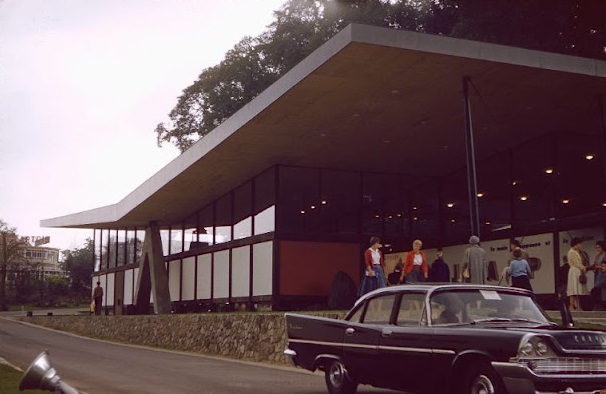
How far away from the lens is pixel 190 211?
110 feet

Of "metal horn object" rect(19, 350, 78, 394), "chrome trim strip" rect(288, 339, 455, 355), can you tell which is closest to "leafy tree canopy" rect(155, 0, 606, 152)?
"chrome trim strip" rect(288, 339, 455, 355)

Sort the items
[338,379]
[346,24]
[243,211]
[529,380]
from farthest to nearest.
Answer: [346,24]
[243,211]
[338,379]
[529,380]

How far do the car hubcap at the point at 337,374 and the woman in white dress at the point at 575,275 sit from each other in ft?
27.3

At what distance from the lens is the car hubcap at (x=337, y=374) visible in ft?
33.6

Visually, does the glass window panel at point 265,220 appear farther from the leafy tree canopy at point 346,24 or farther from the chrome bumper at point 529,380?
the chrome bumper at point 529,380

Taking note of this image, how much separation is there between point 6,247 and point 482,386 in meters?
74.2

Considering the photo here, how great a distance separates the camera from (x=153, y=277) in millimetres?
34625

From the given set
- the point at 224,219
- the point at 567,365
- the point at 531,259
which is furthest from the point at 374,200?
the point at 567,365

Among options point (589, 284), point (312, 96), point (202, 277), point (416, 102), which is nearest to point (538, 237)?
point (589, 284)

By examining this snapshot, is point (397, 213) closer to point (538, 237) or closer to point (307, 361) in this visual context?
point (538, 237)

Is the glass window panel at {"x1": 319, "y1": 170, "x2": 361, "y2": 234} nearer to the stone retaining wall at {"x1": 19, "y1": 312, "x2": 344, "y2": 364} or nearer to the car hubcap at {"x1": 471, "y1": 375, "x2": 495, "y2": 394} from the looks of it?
the stone retaining wall at {"x1": 19, "y1": 312, "x2": 344, "y2": 364}

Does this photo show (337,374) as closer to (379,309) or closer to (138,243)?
(379,309)

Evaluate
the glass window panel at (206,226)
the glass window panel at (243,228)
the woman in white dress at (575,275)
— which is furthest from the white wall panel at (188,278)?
the woman in white dress at (575,275)

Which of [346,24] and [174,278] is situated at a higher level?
[346,24]
